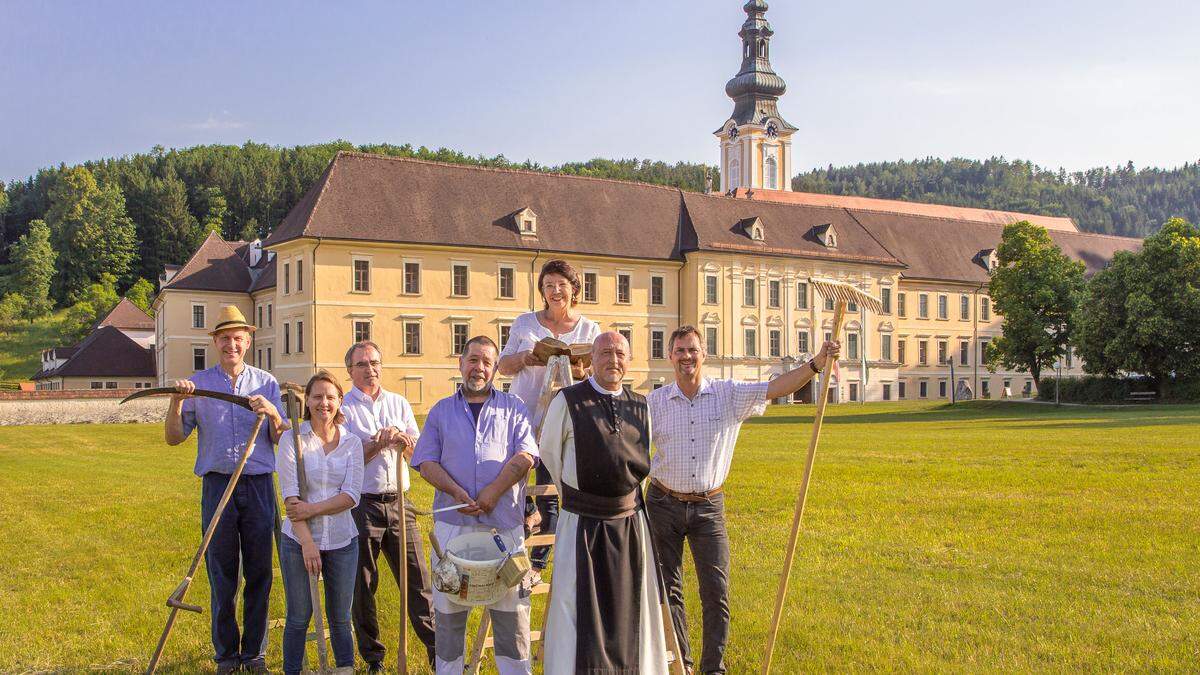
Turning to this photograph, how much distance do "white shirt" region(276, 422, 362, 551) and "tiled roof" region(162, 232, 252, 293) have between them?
53.9 m

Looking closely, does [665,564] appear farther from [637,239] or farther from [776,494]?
[637,239]

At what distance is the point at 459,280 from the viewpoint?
48.3m

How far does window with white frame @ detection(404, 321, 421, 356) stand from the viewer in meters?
47.1

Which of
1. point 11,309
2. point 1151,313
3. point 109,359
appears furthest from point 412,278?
point 11,309

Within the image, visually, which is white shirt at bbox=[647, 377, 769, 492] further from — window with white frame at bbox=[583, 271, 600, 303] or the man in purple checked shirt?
window with white frame at bbox=[583, 271, 600, 303]

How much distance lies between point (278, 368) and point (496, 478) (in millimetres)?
44418

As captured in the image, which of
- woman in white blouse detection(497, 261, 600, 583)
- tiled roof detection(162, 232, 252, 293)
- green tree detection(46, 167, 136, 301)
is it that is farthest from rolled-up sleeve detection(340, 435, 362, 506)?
green tree detection(46, 167, 136, 301)

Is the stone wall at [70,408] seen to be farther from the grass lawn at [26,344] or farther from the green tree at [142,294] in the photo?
the green tree at [142,294]

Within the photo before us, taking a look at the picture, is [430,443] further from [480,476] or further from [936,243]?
[936,243]

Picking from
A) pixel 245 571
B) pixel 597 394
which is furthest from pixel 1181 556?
pixel 245 571

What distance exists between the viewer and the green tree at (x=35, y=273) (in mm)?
91688

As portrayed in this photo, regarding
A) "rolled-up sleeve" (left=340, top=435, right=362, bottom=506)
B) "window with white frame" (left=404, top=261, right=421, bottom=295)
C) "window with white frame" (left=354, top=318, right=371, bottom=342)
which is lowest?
"rolled-up sleeve" (left=340, top=435, right=362, bottom=506)

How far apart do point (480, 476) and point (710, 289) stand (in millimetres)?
48018

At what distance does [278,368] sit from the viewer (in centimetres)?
4806
